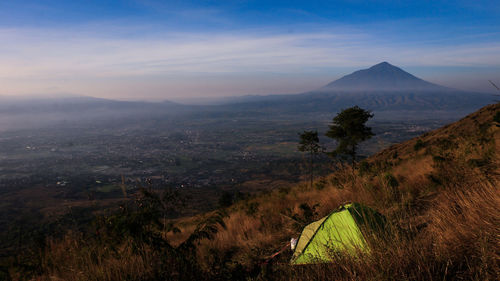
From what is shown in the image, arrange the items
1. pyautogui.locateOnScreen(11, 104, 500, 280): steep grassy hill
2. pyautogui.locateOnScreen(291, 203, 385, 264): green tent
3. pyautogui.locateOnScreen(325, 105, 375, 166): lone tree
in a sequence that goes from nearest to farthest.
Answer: pyautogui.locateOnScreen(11, 104, 500, 280): steep grassy hill < pyautogui.locateOnScreen(291, 203, 385, 264): green tent < pyautogui.locateOnScreen(325, 105, 375, 166): lone tree

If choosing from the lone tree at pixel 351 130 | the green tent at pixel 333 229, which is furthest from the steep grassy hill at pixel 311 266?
the lone tree at pixel 351 130

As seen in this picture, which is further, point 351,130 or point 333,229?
point 351,130

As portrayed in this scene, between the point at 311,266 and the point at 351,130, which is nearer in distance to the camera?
the point at 311,266

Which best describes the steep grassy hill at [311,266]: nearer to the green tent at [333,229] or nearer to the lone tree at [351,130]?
the green tent at [333,229]

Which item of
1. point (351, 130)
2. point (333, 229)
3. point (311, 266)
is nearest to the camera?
point (311, 266)

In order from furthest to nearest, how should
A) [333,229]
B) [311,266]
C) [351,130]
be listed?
[351,130] → [333,229] → [311,266]

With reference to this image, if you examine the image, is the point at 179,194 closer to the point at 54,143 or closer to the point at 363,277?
the point at 363,277

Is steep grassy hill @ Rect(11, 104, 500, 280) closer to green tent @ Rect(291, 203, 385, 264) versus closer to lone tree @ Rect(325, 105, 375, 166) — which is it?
green tent @ Rect(291, 203, 385, 264)

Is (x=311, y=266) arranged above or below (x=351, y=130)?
above

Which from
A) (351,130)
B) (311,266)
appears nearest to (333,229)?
(311,266)

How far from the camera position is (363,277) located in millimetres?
1950

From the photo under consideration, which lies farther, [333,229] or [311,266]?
[333,229]

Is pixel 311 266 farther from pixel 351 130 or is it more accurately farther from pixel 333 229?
pixel 351 130

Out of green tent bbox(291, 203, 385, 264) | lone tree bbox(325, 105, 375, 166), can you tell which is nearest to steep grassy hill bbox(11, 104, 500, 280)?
green tent bbox(291, 203, 385, 264)
